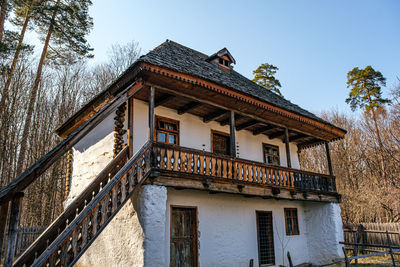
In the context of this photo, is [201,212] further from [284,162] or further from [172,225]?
[284,162]

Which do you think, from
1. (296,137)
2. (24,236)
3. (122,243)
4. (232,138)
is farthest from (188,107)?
(24,236)

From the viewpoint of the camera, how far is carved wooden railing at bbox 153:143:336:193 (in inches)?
318

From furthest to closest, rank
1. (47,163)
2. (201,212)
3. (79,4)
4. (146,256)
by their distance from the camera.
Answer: (79,4) → (201,212) → (146,256) → (47,163)

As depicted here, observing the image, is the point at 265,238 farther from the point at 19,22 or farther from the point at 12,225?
the point at 19,22

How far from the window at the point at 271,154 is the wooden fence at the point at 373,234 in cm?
678

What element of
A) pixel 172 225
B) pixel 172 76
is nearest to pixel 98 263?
pixel 172 225

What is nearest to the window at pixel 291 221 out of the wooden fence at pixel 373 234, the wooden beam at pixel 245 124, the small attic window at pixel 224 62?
the wooden beam at pixel 245 124

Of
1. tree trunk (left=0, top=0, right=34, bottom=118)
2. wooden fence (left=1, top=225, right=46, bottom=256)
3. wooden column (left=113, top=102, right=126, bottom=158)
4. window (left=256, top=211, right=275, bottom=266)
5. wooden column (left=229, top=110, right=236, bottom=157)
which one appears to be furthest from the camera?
wooden fence (left=1, top=225, right=46, bottom=256)

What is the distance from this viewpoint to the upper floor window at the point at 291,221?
13.0 metres

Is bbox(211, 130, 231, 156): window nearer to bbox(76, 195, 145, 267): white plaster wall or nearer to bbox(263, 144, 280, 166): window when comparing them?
bbox(263, 144, 280, 166): window

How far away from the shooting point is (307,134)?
45.4ft

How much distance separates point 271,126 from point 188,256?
6.46 m

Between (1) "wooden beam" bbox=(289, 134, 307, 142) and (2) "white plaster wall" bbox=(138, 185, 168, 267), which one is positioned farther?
(1) "wooden beam" bbox=(289, 134, 307, 142)

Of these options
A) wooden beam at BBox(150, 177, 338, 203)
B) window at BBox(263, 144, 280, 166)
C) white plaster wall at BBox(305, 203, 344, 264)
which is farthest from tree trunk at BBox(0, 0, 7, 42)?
white plaster wall at BBox(305, 203, 344, 264)
